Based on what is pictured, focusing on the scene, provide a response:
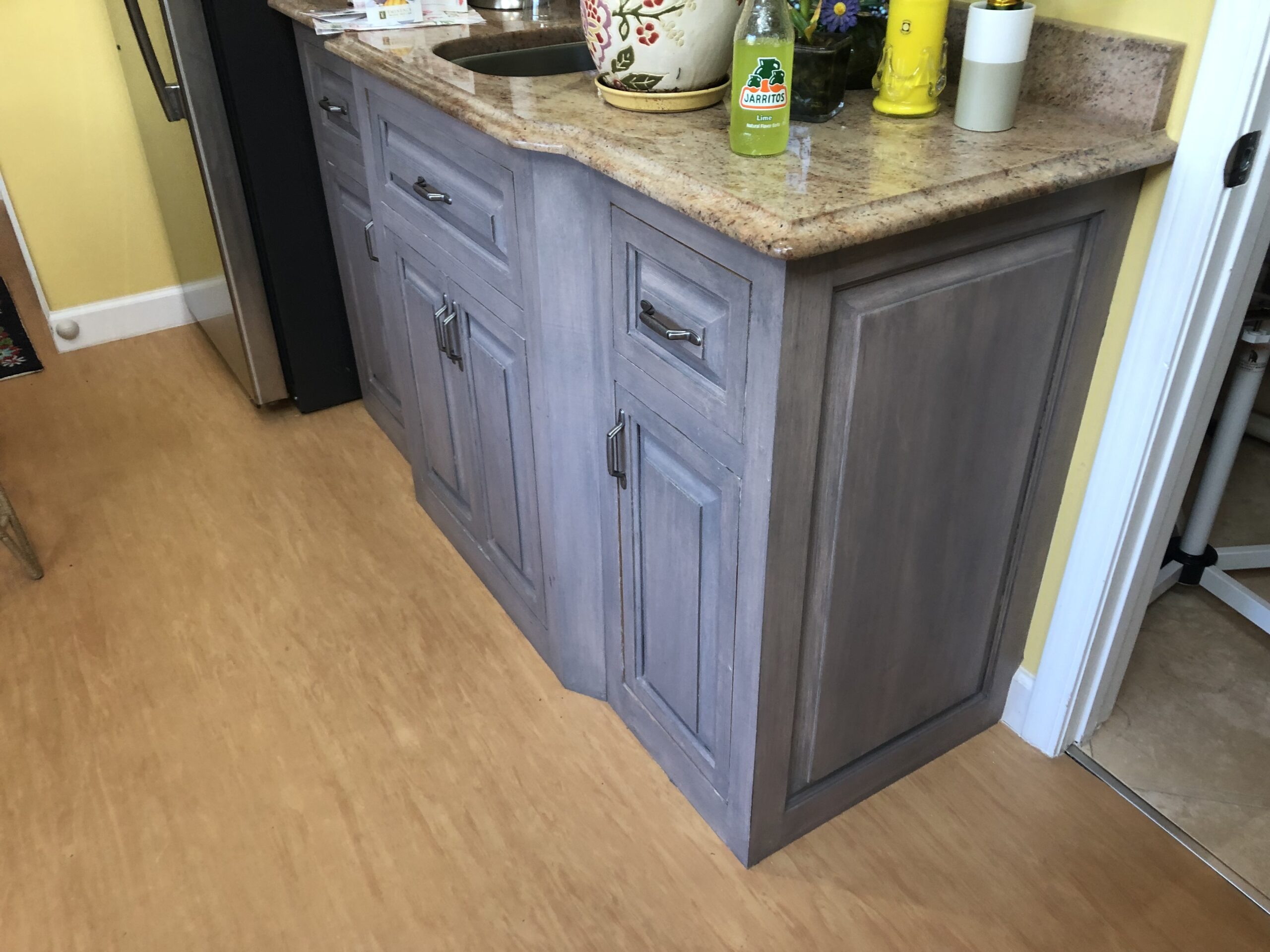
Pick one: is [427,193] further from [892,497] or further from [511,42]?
[892,497]

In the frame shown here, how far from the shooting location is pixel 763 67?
1001 millimetres

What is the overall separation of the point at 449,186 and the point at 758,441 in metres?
0.72

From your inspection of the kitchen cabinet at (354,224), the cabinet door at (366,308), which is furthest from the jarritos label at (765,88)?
the cabinet door at (366,308)

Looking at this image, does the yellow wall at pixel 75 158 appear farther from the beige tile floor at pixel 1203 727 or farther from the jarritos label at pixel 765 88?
the beige tile floor at pixel 1203 727

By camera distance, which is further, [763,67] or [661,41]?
[661,41]

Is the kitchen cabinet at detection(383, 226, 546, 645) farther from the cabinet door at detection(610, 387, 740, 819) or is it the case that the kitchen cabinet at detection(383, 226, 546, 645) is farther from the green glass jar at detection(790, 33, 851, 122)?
the green glass jar at detection(790, 33, 851, 122)

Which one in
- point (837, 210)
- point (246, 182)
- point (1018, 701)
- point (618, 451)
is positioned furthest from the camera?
point (246, 182)

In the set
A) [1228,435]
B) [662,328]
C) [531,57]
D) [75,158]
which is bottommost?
[1228,435]

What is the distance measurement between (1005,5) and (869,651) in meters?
0.79

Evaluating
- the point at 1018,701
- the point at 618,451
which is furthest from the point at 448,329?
the point at 1018,701

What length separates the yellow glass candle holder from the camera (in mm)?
1102

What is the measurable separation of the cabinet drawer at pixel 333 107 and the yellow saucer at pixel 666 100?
738 millimetres

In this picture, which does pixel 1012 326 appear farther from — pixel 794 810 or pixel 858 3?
pixel 794 810

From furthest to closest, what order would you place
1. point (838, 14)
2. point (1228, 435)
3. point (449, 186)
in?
point (1228, 435) → point (449, 186) → point (838, 14)
